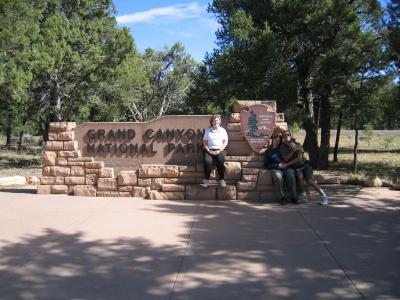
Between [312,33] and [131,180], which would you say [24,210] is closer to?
[131,180]

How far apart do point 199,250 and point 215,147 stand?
403 cm

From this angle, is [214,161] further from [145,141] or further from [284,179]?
[145,141]

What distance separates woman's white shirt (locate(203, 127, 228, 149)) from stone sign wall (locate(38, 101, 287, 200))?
375 mm

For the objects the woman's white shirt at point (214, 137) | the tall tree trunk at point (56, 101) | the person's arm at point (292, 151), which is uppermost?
the tall tree trunk at point (56, 101)

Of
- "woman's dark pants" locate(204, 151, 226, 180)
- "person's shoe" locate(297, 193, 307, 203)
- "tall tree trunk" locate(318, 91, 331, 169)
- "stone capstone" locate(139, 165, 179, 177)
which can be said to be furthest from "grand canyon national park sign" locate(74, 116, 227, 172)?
"tall tree trunk" locate(318, 91, 331, 169)

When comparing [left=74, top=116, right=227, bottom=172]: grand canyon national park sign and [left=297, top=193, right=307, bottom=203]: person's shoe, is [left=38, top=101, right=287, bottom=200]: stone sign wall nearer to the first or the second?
[left=74, top=116, right=227, bottom=172]: grand canyon national park sign

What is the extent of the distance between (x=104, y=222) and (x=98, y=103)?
19.0 meters

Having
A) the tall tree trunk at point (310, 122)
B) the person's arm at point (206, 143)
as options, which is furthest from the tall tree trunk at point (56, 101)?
the person's arm at point (206, 143)

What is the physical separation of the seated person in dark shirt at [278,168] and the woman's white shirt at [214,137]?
92 centimetres

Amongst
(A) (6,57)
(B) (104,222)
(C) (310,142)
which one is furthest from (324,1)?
(B) (104,222)

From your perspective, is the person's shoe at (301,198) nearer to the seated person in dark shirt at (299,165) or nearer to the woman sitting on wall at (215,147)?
the seated person in dark shirt at (299,165)

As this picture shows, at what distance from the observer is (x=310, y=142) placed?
20438mm

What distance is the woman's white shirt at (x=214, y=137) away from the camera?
32.4ft

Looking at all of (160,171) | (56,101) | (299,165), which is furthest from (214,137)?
(56,101)
